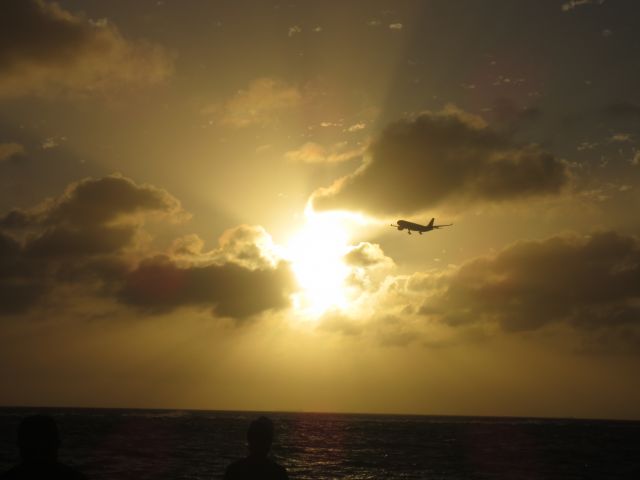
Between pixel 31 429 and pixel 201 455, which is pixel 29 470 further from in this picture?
pixel 201 455

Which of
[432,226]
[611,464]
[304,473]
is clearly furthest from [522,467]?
[432,226]

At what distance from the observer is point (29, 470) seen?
21.3 ft

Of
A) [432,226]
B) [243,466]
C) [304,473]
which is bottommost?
[304,473]

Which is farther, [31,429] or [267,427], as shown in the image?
[267,427]

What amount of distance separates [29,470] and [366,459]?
67138 mm

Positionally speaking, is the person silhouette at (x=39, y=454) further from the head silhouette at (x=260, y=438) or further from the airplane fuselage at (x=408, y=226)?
the airplane fuselage at (x=408, y=226)

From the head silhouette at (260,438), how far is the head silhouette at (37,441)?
2.42 m

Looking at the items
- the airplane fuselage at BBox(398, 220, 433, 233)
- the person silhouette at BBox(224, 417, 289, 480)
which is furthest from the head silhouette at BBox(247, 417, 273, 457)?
the airplane fuselage at BBox(398, 220, 433, 233)

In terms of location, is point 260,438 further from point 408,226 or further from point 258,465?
point 408,226

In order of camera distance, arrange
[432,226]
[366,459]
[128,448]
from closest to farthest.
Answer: [366,459]
[128,448]
[432,226]

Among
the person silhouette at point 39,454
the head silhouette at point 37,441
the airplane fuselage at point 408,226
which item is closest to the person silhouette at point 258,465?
the person silhouette at point 39,454

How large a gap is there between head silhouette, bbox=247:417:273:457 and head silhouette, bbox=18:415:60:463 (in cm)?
242

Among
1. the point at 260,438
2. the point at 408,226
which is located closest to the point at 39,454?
the point at 260,438

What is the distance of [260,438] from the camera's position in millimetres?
8070
